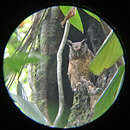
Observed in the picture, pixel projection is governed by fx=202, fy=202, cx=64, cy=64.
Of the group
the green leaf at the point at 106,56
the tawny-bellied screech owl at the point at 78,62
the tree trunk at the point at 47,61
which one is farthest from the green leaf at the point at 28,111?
the tawny-bellied screech owl at the point at 78,62

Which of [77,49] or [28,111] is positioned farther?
[77,49]

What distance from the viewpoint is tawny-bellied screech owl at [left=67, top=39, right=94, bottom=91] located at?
107 cm

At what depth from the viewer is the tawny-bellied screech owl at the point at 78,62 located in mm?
1067

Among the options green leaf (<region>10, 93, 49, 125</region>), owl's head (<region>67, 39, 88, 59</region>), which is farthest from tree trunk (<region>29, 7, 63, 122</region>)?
green leaf (<region>10, 93, 49, 125</region>)

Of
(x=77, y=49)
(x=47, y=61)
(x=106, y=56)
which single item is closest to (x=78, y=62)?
(x=77, y=49)

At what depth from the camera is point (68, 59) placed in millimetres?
1082

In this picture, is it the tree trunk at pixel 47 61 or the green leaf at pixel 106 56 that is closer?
the green leaf at pixel 106 56

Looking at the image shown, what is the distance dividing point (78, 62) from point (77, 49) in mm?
71

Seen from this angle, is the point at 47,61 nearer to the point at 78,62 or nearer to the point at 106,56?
the point at 78,62

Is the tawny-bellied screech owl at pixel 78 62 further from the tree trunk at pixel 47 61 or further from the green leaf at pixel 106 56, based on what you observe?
the green leaf at pixel 106 56

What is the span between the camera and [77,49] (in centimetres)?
108

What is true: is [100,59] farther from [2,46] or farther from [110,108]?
[2,46]

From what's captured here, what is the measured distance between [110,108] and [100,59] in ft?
0.59

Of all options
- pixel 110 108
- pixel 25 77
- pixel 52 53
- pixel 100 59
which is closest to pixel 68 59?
pixel 52 53
